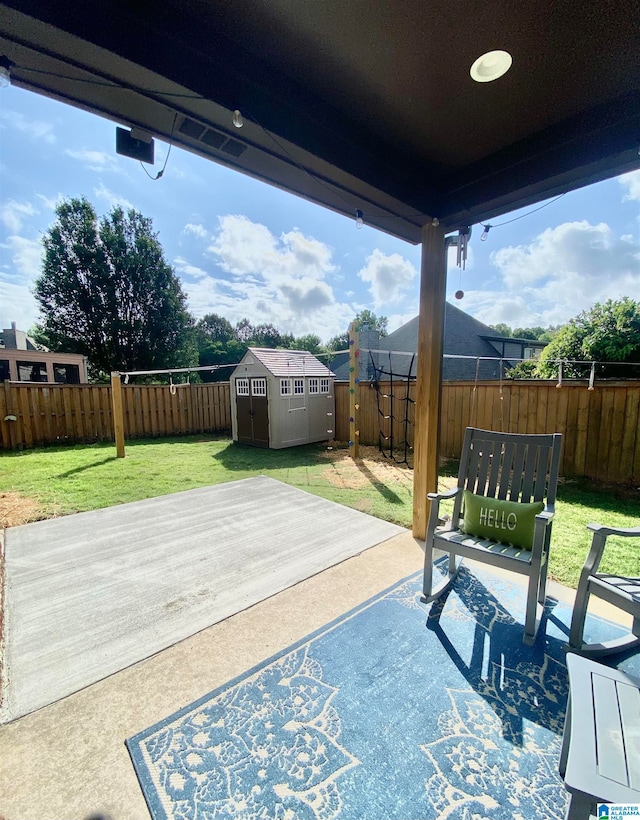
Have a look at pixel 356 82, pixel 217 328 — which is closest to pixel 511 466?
pixel 356 82

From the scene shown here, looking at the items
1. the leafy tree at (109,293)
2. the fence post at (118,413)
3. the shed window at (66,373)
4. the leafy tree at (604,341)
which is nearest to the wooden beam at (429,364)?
the leafy tree at (604,341)

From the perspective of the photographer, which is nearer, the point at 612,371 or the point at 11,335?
the point at 612,371

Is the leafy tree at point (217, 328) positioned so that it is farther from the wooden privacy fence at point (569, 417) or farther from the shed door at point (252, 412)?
the wooden privacy fence at point (569, 417)

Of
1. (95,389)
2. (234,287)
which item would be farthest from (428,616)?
(234,287)

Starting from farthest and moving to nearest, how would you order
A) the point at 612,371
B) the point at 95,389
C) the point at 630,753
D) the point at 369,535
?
the point at 95,389 → the point at 612,371 → the point at 369,535 → the point at 630,753

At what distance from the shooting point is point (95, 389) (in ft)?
28.3

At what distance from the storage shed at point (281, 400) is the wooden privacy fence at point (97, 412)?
1892 mm

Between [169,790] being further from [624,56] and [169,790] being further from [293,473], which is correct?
[293,473]

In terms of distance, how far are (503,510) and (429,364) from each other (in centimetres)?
133

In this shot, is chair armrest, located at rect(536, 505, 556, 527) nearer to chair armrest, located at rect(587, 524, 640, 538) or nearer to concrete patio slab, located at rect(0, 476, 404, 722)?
chair armrest, located at rect(587, 524, 640, 538)

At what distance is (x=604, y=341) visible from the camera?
6.11 meters

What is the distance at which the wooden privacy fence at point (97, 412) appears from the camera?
7609mm

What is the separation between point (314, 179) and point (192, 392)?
8.96 m

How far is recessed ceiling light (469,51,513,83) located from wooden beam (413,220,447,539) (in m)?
1.19
